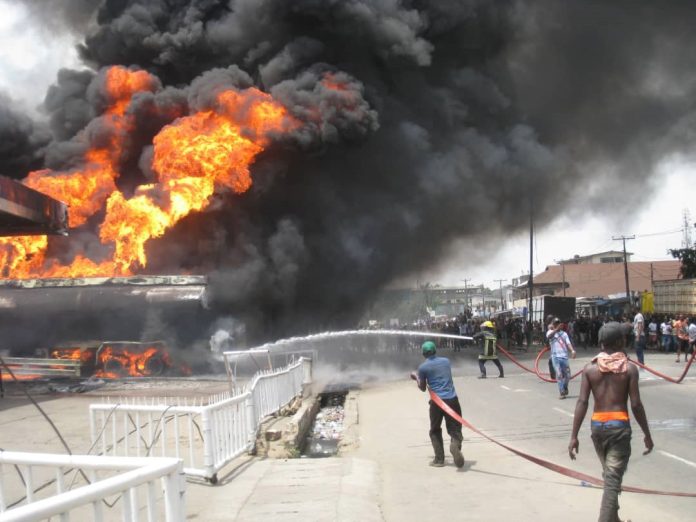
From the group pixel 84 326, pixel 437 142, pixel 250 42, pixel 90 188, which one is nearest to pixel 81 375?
pixel 84 326

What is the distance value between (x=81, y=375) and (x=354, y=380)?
23.7 feet

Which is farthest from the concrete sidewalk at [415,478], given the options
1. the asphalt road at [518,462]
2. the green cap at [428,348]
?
the green cap at [428,348]

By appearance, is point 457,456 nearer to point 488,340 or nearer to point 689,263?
point 488,340

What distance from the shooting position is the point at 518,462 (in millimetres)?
7723

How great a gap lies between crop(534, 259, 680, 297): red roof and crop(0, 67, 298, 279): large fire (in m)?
48.5

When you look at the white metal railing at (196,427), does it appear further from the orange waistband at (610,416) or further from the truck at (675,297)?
the truck at (675,297)

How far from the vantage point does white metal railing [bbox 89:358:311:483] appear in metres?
6.67

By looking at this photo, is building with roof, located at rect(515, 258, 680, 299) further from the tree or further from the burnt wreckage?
the burnt wreckage

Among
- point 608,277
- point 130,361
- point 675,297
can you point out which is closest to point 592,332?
point 675,297

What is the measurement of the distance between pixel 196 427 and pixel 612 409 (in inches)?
210

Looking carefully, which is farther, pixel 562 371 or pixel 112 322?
pixel 112 322

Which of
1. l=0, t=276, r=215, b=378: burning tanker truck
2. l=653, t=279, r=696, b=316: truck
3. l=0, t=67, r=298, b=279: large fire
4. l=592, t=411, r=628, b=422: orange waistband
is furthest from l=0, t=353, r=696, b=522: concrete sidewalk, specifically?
l=653, t=279, r=696, b=316: truck

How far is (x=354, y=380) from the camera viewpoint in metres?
19.2

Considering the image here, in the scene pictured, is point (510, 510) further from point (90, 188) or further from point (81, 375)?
point (90, 188)
